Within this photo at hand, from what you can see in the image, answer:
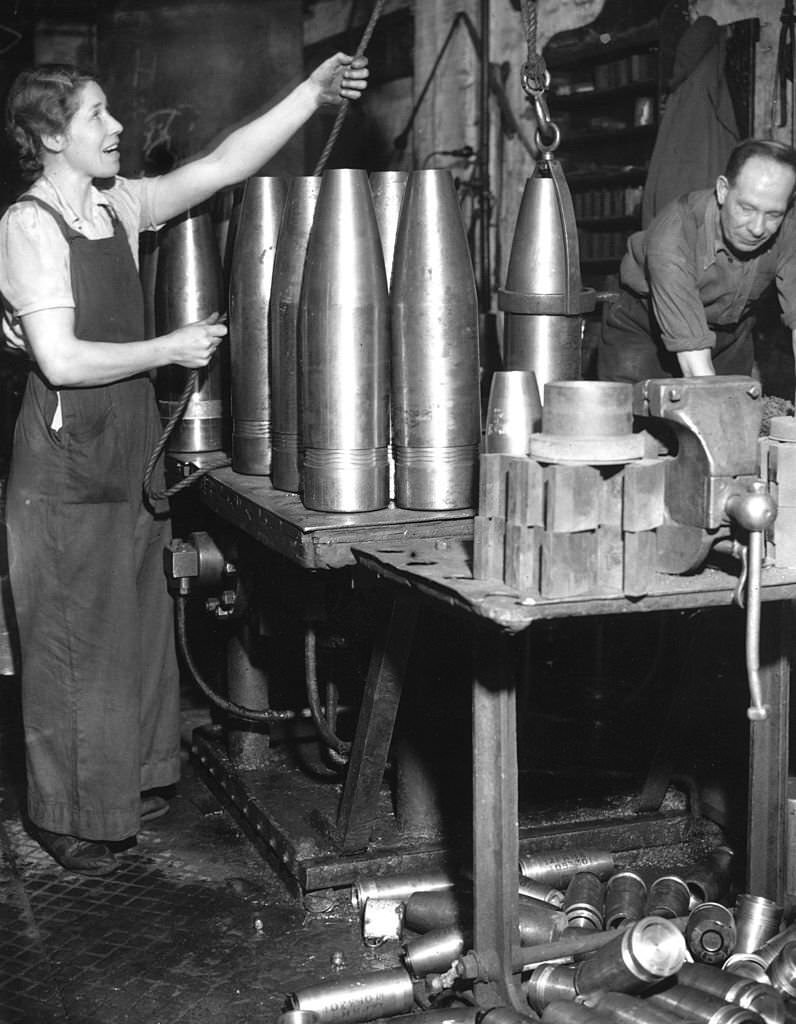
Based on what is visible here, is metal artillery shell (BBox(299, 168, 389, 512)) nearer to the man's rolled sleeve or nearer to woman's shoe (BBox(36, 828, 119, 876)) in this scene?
woman's shoe (BBox(36, 828, 119, 876))

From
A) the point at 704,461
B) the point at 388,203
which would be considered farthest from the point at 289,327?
the point at 704,461

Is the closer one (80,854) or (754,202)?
(80,854)

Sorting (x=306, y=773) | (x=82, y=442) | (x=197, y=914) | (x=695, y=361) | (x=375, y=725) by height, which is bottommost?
(x=197, y=914)

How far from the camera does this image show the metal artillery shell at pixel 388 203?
2.80 metres

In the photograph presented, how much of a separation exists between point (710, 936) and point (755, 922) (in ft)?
0.28

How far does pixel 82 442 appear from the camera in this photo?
289 cm

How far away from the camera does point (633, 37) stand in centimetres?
645

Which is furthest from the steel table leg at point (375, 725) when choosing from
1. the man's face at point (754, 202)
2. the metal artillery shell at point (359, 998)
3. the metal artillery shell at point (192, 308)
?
the man's face at point (754, 202)

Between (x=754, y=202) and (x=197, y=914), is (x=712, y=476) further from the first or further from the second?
(x=754, y=202)

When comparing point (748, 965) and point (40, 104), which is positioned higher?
point (40, 104)

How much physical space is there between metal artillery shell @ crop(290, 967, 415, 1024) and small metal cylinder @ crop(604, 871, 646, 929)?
424 mm

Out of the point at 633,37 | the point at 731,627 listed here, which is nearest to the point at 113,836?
the point at 731,627

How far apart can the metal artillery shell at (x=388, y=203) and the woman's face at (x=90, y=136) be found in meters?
0.60

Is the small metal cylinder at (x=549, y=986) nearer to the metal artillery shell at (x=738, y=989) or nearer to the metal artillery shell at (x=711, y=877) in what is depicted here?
the metal artillery shell at (x=738, y=989)
